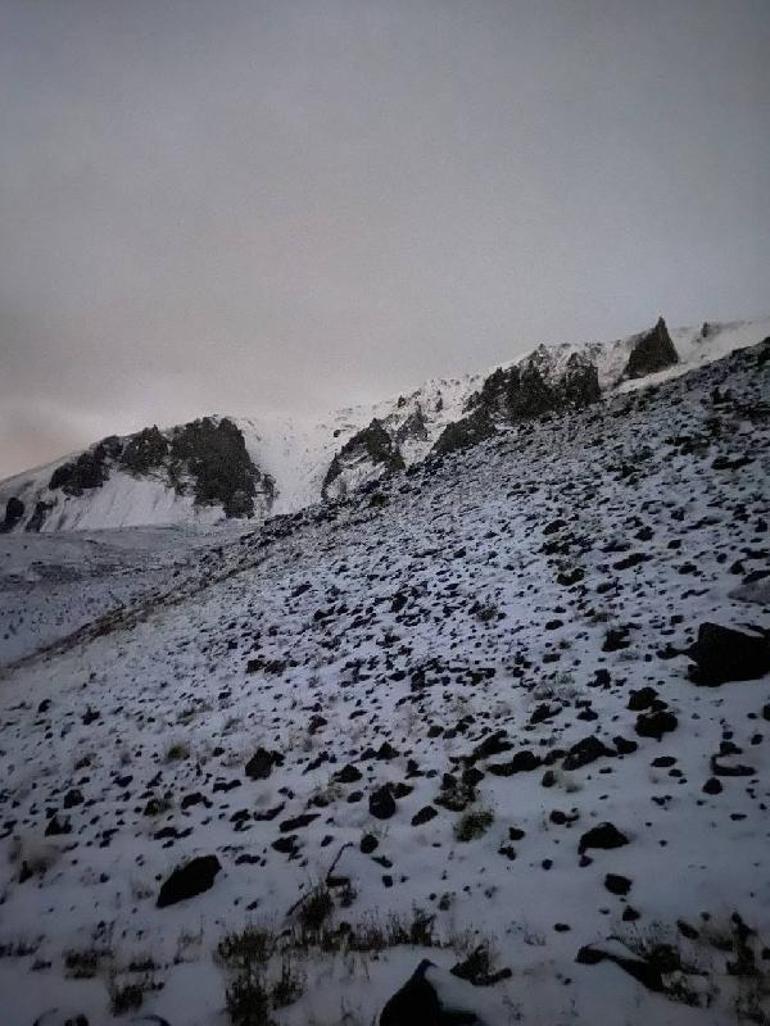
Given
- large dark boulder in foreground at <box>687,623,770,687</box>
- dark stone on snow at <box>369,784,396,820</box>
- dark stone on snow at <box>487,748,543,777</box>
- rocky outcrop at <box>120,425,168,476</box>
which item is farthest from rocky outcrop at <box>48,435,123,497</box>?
large dark boulder in foreground at <box>687,623,770,687</box>

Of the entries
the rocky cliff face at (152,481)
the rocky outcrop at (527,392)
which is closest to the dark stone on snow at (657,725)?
Answer: the rocky outcrop at (527,392)

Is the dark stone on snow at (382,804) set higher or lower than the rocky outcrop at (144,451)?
lower

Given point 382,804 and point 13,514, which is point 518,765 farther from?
point 13,514

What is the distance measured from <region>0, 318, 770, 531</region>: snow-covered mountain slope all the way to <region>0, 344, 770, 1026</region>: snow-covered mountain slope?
10874cm

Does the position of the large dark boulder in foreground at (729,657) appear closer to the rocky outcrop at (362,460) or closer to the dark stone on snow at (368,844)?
the dark stone on snow at (368,844)

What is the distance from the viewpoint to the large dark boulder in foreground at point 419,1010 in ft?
11.6

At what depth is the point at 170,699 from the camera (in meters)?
12.2

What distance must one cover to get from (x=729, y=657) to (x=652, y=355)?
488 ft

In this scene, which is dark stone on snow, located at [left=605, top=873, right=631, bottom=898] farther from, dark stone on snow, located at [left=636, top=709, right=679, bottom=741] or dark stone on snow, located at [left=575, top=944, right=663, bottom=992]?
dark stone on snow, located at [left=636, top=709, right=679, bottom=741]

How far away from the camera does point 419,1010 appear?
3.60 meters

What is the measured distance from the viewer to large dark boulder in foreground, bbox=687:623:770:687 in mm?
7172

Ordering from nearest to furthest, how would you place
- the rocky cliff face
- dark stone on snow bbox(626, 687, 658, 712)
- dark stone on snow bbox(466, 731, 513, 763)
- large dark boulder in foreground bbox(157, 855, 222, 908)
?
large dark boulder in foreground bbox(157, 855, 222, 908) < dark stone on snow bbox(626, 687, 658, 712) < dark stone on snow bbox(466, 731, 513, 763) < the rocky cliff face

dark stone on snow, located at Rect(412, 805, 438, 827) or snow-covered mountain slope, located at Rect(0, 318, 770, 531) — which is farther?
snow-covered mountain slope, located at Rect(0, 318, 770, 531)

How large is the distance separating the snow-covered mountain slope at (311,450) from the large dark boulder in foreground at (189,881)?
381 ft
